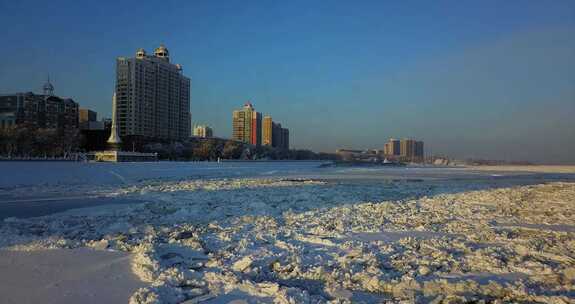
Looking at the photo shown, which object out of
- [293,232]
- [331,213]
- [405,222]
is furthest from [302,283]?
[331,213]

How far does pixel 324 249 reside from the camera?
21.0 ft

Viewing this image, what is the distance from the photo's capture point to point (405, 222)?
29.9ft

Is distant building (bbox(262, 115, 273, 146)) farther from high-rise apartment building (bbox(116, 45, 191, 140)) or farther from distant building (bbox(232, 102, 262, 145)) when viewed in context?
high-rise apartment building (bbox(116, 45, 191, 140))

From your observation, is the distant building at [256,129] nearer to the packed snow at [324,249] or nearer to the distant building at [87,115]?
the distant building at [87,115]

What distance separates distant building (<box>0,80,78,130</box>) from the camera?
323 ft

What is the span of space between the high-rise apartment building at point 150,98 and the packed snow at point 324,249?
102176 mm

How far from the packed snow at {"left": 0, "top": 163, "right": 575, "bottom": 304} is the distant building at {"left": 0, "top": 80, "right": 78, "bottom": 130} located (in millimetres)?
102695

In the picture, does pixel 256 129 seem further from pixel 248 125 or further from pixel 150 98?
pixel 150 98

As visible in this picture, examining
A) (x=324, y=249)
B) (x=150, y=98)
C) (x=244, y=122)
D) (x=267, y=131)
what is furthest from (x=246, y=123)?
(x=324, y=249)

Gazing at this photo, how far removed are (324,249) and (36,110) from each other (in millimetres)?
115402

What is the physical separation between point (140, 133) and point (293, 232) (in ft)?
362

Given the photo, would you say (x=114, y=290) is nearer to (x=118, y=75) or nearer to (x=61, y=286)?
(x=61, y=286)

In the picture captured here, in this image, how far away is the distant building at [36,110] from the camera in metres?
98.5

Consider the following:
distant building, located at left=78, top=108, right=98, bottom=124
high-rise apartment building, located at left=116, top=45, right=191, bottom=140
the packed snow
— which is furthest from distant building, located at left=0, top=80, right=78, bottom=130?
the packed snow
